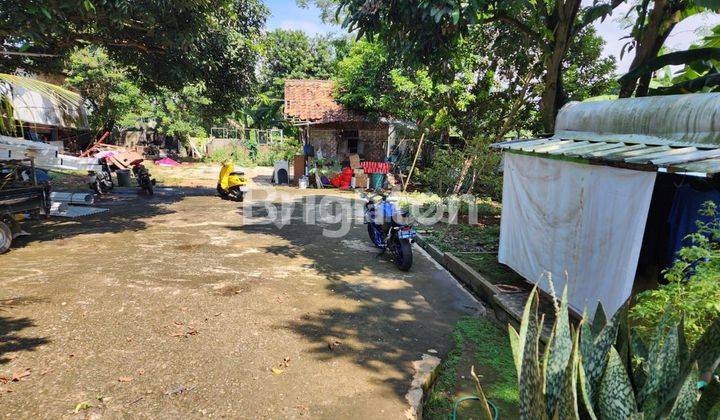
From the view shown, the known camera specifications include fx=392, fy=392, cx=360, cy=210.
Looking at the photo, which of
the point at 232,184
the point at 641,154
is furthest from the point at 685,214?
the point at 232,184

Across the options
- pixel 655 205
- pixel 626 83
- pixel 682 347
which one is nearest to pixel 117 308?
pixel 682 347

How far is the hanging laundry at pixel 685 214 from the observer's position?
165 inches

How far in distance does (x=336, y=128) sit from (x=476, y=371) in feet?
47.6

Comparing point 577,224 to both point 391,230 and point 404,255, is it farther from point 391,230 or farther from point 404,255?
point 391,230

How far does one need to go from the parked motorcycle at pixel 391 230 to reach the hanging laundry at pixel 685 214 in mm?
3369

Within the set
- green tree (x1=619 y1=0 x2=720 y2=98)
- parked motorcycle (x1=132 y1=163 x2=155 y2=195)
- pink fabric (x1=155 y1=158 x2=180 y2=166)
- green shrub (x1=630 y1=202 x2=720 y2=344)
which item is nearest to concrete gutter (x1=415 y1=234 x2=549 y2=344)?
green shrub (x1=630 y1=202 x2=720 y2=344)

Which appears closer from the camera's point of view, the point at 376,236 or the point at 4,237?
the point at 4,237

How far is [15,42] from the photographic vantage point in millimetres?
7477

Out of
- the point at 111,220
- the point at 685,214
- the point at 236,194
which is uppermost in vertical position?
the point at 685,214

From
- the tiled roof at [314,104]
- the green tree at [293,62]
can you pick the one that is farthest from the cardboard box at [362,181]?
the green tree at [293,62]

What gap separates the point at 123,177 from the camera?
1435 cm

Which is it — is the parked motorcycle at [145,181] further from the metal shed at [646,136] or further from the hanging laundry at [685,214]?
the hanging laundry at [685,214]

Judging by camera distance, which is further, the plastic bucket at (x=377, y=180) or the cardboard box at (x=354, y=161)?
the cardboard box at (x=354, y=161)

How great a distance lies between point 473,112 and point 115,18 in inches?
474
